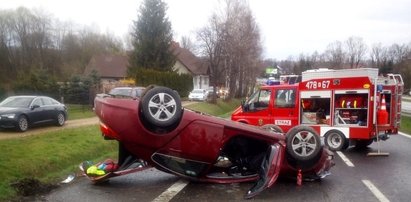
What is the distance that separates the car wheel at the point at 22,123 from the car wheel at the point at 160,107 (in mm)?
11760

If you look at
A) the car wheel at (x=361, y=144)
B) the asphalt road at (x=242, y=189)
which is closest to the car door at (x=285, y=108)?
the car wheel at (x=361, y=144)

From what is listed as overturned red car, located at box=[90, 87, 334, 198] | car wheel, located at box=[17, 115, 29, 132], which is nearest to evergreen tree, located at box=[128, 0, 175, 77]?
car wheel, located at box=[17, 115, 29, 132]

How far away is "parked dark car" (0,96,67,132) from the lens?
17.6 m

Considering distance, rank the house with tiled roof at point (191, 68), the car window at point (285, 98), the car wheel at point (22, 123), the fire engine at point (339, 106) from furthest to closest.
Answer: the house with tiled roof at point (191, 68)
the car wheel at point (22, 123)
the car window at point (285, 98)
the fire engine at point (339, 106)

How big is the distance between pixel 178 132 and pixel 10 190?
306cm

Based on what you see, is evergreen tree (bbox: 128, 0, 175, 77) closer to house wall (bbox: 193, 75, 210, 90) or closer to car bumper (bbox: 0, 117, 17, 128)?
house wall (bbox: 193, 75, 210, 90)

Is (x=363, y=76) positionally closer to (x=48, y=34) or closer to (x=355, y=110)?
(x=355, y=110)

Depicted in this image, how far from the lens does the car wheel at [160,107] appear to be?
7672 mm

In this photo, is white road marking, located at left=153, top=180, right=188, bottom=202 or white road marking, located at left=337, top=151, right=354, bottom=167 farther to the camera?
white road marking, located at left=337, top=151, right=354, bottom=167

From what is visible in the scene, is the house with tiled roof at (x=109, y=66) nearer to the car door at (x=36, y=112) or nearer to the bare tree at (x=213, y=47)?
the bare tree at (x=213, y=47)

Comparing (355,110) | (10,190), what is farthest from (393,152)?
(10,190)

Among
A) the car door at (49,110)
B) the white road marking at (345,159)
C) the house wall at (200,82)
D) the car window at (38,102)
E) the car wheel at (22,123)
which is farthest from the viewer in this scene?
the house wall at (200,82)

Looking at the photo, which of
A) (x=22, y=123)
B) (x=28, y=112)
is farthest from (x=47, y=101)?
(x=22, y=123)

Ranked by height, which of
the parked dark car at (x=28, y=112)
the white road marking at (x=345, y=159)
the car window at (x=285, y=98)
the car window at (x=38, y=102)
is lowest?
the white road marking at (x=345, y=159)
